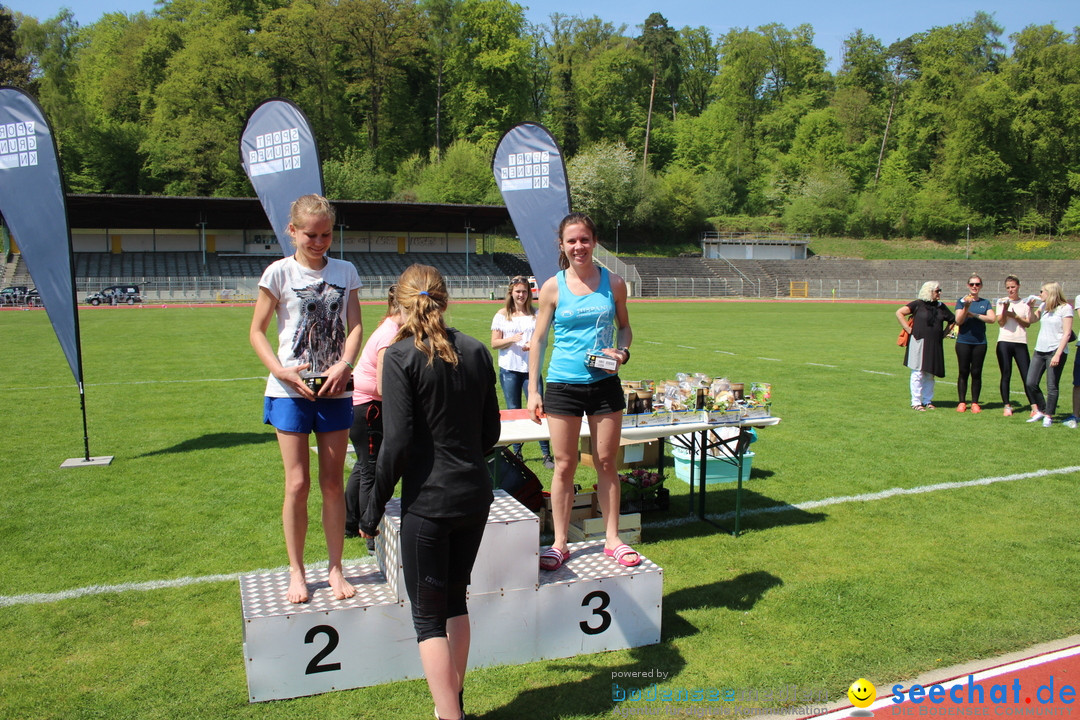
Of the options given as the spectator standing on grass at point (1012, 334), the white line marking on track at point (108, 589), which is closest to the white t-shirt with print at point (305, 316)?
the white line marking on track at point (108, 589)

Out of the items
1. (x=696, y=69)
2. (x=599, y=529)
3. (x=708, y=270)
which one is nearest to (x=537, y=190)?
(x=599, y=529)

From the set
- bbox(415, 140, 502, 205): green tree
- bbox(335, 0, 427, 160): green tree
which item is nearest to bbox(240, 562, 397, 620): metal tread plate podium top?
bbox(415, 140, 502, 205): green tree

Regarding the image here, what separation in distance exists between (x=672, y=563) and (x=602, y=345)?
5.71 feet

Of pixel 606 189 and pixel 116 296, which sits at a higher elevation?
pixel 606 189

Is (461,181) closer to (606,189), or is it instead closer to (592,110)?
(606,189)

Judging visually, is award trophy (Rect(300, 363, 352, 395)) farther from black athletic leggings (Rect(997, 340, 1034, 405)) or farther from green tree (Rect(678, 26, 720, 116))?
green tree (Rect(678, 26, 720, 116))

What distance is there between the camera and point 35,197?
6941 mm

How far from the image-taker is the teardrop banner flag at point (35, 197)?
6.82 m

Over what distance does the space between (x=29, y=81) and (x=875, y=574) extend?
264 ft

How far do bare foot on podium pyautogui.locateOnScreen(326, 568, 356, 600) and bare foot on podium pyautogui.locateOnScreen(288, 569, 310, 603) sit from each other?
125mm

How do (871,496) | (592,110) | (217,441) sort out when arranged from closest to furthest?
(871,496), (217,441), (592,110)

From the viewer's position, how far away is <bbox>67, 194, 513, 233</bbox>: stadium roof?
46.3m

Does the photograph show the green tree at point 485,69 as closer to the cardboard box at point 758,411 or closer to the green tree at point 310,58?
the green tree at point 310,58

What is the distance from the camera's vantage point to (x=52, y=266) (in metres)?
7.09
